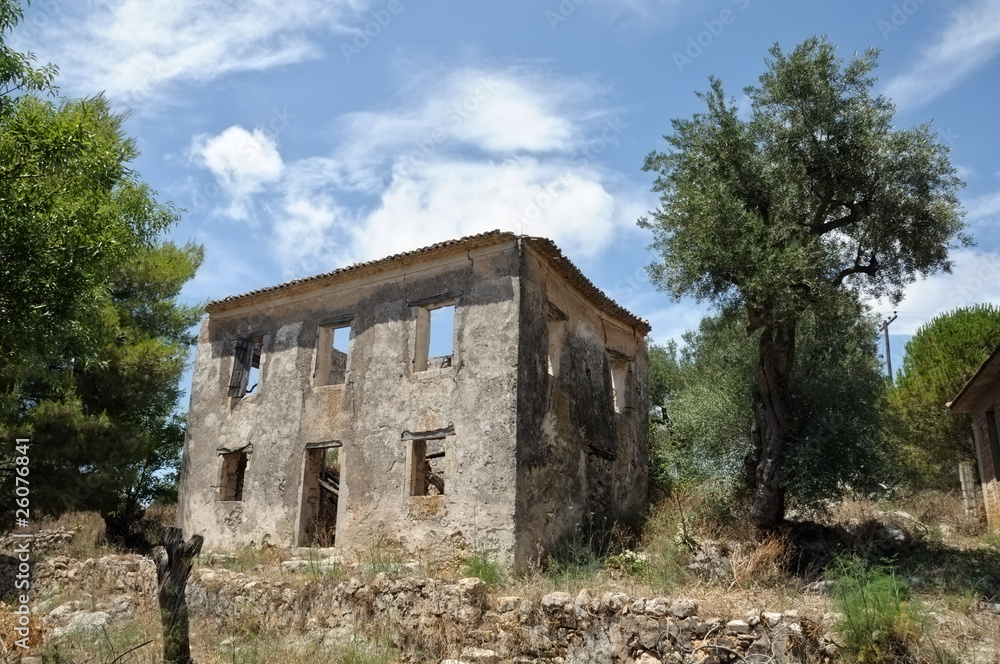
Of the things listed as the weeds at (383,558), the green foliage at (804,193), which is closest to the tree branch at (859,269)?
the green foliage at (804,193)

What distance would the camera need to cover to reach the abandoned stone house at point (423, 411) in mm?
12938

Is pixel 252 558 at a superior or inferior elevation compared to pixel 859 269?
inferior

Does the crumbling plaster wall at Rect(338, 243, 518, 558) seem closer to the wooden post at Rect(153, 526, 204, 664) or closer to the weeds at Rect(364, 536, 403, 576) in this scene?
the weeds at Rect(364, 536, 403, 576)

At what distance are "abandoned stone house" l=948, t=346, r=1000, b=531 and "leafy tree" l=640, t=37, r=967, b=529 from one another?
368 cm

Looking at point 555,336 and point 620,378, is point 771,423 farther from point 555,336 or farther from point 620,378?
point 555,336

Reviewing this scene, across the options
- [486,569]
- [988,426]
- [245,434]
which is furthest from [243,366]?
[988,426]

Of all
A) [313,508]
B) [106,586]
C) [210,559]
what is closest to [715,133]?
[313,508]

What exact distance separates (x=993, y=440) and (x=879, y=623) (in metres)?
11.2

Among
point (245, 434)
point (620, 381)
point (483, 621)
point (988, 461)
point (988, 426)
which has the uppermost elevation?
point (620, 381)

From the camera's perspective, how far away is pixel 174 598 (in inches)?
362

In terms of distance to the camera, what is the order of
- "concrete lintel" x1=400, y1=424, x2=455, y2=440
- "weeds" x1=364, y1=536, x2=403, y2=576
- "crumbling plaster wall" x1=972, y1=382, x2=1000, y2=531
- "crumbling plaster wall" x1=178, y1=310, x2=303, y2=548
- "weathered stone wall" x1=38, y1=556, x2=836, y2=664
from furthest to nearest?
"crumbling plaster wall" x1=972, y1=382, x2=1000, y2=531
"crumbling plaster wall" x1=178, y1=310, x2=303, y2=548
"concrete lintel" x1=400, y1=424, x2=455, y2=440
"weeds" x1=364, y1=536, x2=403, y2=576
"weathered stone wall" x1=38, y1=556, x2=836, y2=664

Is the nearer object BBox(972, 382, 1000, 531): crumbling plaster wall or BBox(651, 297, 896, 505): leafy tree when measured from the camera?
BBox(651, 297, 896, 505): leafy tree

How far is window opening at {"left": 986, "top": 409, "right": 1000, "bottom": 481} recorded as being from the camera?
16797 millimetres

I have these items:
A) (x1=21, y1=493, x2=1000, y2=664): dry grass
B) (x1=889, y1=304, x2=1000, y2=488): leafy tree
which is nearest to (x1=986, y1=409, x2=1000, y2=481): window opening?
(x1=21, y1=493, x2=1000, y2=664): dry grass
